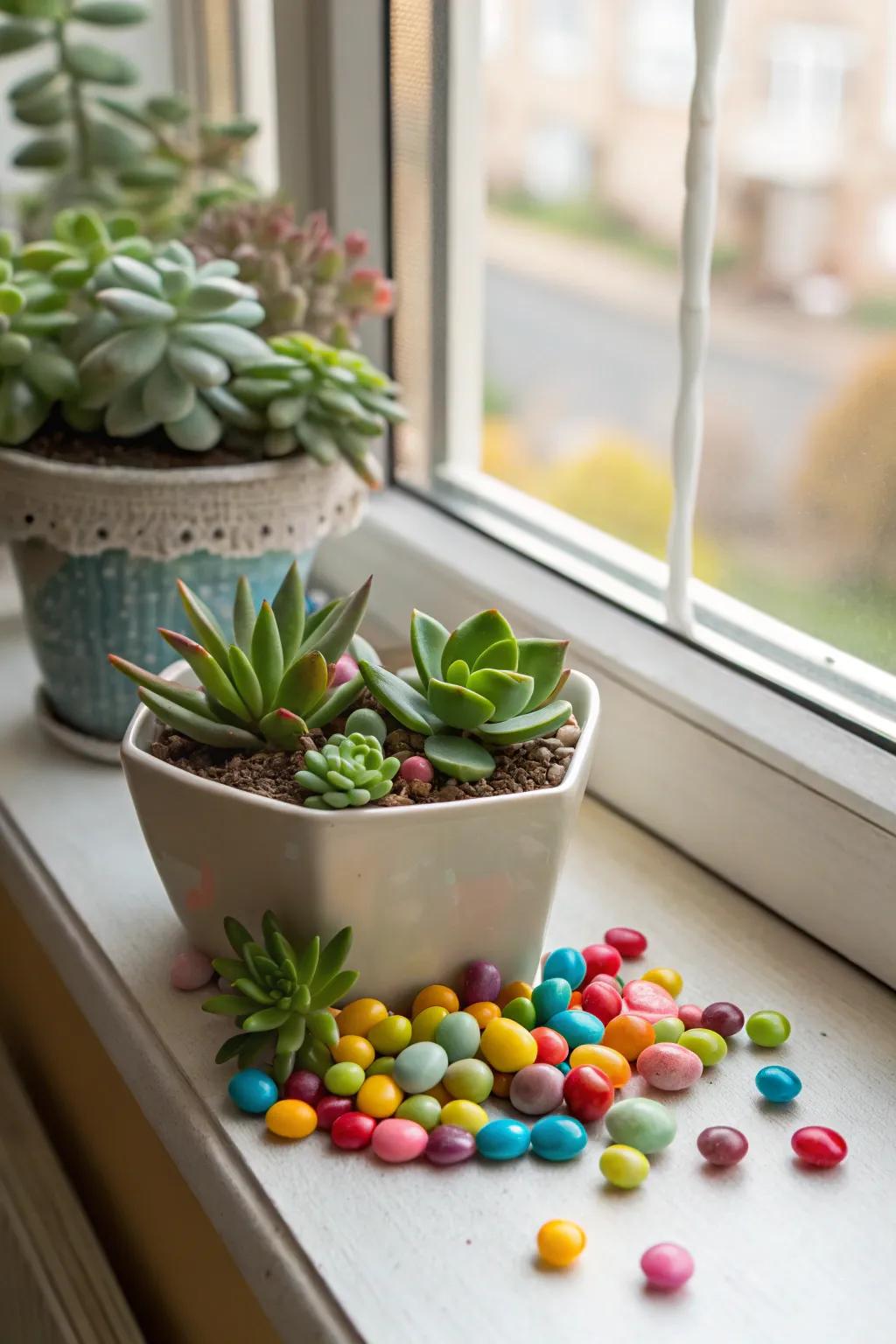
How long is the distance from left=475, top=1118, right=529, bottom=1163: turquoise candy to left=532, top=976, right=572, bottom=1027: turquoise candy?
7 cm

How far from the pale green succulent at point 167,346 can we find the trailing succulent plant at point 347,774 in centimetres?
24

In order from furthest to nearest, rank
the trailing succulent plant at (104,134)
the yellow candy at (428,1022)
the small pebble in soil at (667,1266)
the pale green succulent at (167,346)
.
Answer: the trailing succulent plant at (104,134) → the pale green succulent at (167,346) → the yellow candy at (428,1022) → the small pebble in soil at (667,1266)

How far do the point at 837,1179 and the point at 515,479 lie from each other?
0.57 metres

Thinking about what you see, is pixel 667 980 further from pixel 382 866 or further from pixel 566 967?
pixel 382 866

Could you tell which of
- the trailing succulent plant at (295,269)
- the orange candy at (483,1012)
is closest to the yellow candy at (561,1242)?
the orange candy at (483,1012)

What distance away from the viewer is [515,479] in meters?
0.95

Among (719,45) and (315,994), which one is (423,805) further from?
(719,45)

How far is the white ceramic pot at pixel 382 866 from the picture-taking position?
52cm

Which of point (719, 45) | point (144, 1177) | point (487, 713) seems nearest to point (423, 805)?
point (487, 713)

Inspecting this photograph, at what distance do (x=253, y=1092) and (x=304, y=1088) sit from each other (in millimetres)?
21

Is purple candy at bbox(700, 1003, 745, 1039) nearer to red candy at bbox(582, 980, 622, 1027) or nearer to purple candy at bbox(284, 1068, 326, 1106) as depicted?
red candy at bbox(582, 980, 622, 1027)

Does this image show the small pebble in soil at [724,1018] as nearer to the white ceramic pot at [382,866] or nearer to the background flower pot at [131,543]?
the white ceramic pot at [382,866]

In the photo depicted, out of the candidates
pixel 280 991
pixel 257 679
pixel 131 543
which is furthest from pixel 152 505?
pixel 280 991

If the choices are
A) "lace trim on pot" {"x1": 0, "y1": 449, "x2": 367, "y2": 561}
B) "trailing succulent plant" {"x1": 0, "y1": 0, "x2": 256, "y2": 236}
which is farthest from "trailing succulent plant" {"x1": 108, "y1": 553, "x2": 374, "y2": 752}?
"trailing succulent plant" {"x1": 0, "y1": 0, "x2": 256, "y2": 236}
